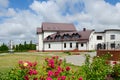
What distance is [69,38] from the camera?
179 ft

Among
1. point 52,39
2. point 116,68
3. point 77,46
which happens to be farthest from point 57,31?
point 116,68

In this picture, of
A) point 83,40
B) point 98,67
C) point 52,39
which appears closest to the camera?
point 98,67

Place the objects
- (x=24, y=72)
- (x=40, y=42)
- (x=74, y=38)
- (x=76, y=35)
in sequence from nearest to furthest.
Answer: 1. (x=24, y=72)
2. (x=74, y=38)
3. (x=76, y=35)
4. (x=40, y=42)

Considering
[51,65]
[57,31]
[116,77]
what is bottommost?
[116,77]

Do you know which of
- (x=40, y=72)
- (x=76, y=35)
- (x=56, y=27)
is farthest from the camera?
(x=56, y=27)

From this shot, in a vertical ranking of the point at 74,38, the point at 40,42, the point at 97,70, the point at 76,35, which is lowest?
the point at 97,70

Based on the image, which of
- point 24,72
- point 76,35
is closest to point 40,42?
point 76,35

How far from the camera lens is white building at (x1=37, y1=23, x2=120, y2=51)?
52.1 m

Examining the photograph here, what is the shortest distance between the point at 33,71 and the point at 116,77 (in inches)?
117

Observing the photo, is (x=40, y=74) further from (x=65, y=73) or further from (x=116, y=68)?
(x=116, y=68)

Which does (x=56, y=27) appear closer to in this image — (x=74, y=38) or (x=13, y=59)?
(x=74, y=38)

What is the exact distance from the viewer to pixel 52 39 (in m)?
55.7

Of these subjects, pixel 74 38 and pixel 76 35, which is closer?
pixel 74 38

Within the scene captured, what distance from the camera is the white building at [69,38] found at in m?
52.1
